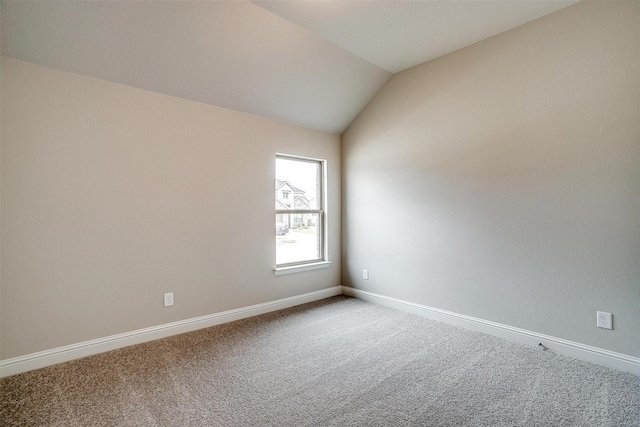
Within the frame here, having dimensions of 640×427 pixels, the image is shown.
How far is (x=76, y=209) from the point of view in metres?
2.41

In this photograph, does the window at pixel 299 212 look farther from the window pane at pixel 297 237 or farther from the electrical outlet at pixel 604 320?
the electrical outlet at pixel 604 320

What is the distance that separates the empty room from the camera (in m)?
2.00

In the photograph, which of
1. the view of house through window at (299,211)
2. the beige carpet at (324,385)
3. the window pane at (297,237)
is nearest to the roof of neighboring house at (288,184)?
the view of house through window at (299,211)

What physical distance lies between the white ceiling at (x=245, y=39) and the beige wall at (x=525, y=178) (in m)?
0.34

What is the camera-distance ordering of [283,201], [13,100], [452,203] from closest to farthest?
1. [13,100]
2. [452,203]
3. [283,201]

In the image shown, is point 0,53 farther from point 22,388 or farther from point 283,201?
point 283,201

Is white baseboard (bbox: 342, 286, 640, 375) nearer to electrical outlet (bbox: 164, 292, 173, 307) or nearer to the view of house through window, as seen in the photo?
the view of house through window

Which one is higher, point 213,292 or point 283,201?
point 283,201

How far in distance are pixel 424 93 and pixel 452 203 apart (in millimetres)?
1201

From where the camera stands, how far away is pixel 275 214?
11.8 feet

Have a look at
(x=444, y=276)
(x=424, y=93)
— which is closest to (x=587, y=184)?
(x=444, y=276)

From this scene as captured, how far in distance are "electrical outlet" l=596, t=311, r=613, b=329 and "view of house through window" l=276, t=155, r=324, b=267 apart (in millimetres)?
2759

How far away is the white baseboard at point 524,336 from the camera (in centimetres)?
221

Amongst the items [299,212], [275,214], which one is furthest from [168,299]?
[299,212]
